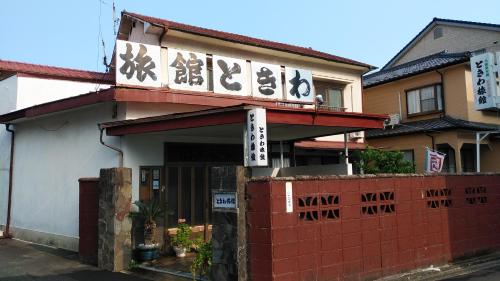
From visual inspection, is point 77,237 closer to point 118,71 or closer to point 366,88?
point 118,71

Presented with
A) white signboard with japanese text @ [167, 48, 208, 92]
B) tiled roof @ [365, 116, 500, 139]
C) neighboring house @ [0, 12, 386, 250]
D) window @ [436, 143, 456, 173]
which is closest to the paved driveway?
neighboring house @ [0, 12, 386, 250]

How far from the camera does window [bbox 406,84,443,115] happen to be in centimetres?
2100

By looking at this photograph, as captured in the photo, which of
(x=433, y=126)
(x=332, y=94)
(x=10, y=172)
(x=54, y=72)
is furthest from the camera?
(x=433, y=126)

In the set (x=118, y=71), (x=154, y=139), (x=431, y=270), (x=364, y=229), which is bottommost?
(x=431, y=270)

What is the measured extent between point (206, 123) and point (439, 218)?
17.3 feet

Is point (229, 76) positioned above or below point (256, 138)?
above

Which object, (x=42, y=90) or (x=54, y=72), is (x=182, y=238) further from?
(x=54, y=72)

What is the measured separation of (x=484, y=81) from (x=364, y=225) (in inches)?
443

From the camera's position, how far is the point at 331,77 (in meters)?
17.7

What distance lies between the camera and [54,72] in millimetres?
16578

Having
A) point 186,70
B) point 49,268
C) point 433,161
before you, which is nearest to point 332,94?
point 433,161

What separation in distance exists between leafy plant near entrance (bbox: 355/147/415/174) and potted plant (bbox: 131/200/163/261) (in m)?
8.63

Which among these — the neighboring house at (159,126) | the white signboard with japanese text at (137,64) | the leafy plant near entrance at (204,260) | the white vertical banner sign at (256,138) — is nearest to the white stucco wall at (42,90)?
the neighboring house at (159,126)

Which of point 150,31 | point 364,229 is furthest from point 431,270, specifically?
point 150,31
